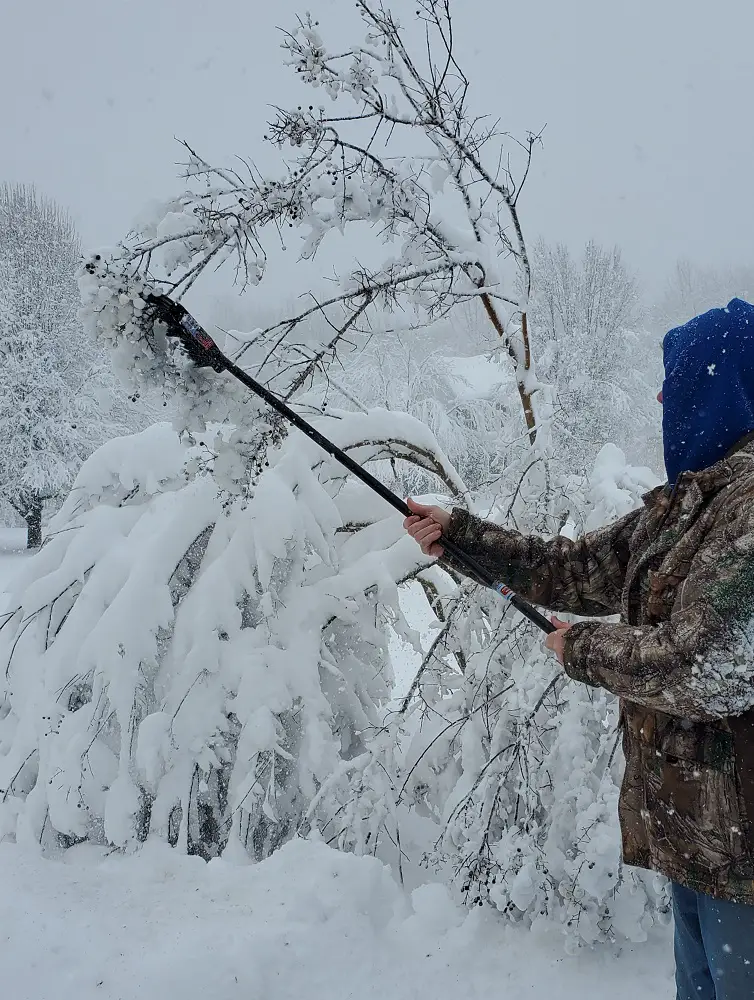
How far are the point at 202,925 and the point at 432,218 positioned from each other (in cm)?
303

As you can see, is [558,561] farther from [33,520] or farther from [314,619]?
[33,520]

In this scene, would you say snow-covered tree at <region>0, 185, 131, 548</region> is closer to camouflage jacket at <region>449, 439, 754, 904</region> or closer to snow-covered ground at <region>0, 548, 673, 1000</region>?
snow-covered ground at <region>0, 548, 673, 1000</region>

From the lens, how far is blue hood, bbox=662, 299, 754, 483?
54.0 inches

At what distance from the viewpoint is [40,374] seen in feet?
61.7

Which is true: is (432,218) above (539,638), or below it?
above

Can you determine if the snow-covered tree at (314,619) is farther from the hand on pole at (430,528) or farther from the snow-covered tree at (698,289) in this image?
the snow-covered tree at (698,289)

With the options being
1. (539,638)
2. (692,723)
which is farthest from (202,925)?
(692,723)

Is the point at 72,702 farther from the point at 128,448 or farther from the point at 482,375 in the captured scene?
the point at 482,375

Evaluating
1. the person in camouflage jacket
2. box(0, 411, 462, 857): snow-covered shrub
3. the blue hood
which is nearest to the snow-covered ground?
box(0, 411, 462, 857): snow-covered shrub

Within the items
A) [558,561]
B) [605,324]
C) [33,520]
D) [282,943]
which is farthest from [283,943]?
[33,520]

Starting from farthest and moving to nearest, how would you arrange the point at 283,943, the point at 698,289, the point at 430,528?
the point at 698,289
the point at 283,943
the point at 430,528

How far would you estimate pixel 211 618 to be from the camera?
326 centimetres

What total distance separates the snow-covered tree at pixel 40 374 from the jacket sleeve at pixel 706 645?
1890 cm

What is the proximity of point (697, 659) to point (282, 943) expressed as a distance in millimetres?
2011
